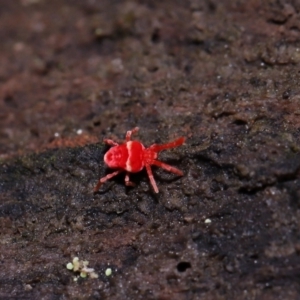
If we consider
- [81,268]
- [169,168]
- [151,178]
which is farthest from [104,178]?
[81,268]

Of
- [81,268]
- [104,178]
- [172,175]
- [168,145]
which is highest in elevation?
[168,145]

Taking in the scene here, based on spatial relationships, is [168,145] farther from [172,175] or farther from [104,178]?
[104,178]

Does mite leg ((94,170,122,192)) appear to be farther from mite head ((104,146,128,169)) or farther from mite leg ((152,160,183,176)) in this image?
mite leg ((152,160,183,176))

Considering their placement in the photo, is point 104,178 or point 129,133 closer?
point 104,178

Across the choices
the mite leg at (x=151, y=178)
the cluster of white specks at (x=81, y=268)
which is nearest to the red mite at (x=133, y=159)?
the mite leg at (x=151, y=178)

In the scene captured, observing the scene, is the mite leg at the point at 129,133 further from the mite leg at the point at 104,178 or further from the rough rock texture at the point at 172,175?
the mite leg at the point at 104,178

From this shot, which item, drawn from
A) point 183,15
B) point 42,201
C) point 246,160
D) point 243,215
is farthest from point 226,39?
point 42,201
